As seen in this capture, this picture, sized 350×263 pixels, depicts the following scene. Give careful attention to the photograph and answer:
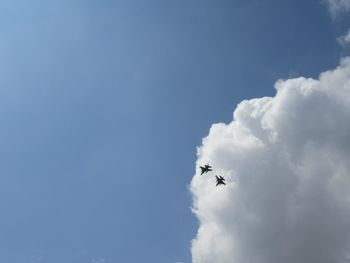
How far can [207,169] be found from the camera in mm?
90125

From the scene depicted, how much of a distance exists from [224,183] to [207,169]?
18.5 feet

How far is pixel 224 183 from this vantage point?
292 feet
